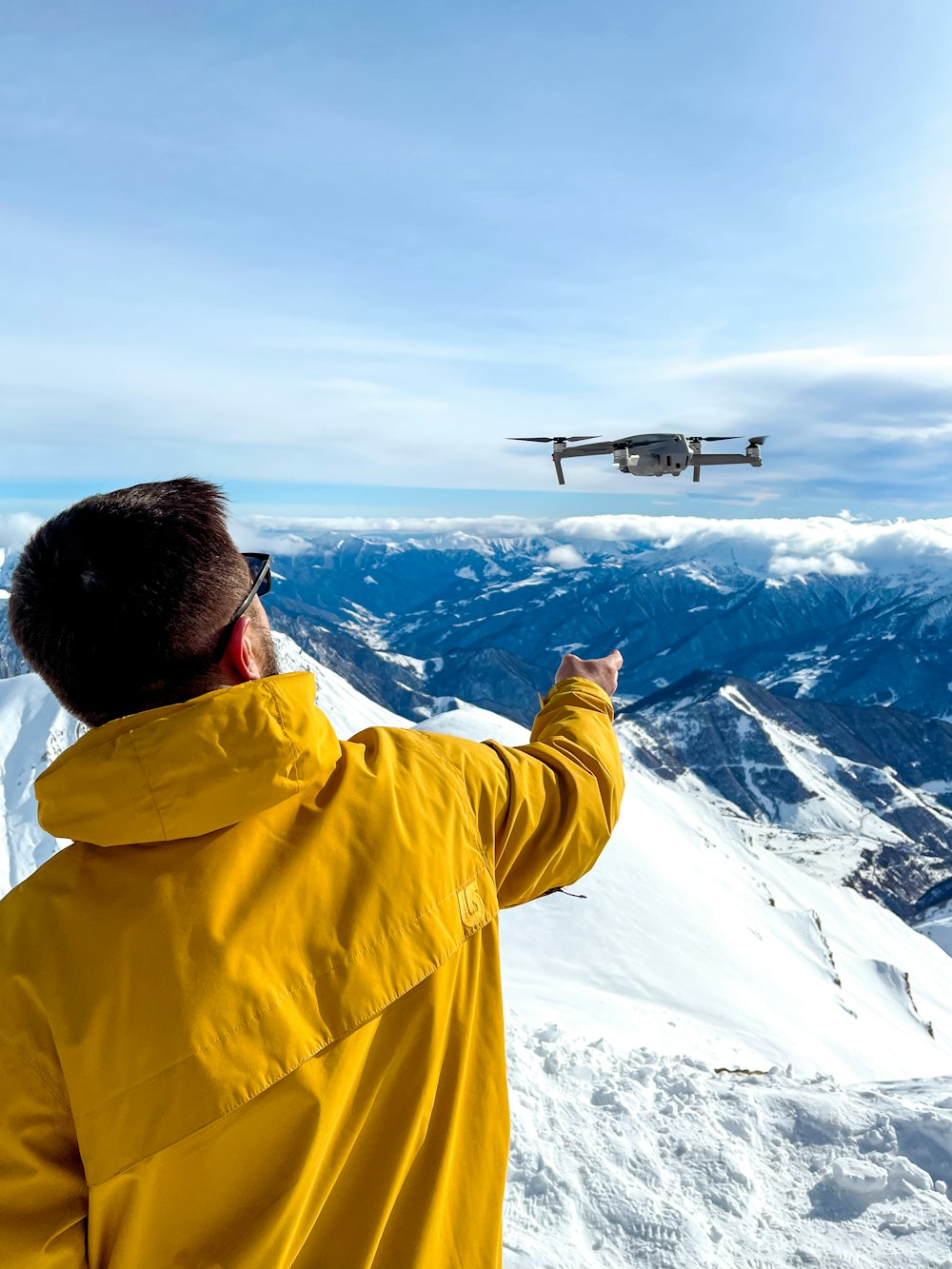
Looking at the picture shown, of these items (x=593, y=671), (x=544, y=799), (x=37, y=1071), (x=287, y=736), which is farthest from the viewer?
(x=593, y=671)

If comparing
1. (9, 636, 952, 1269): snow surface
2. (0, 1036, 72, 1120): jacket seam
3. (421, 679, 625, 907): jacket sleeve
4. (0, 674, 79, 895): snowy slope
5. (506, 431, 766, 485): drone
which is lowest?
(0, 674, 79, 895): snowy slope

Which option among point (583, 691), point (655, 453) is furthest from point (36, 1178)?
point (655, 453)

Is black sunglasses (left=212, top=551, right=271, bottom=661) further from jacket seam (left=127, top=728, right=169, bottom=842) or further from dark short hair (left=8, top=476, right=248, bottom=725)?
jacket seam (left=127, top=728, right=169, bottom=842)

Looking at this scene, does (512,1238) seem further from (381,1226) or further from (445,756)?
(445,756)

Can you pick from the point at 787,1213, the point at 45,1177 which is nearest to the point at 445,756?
the point at 45,1177

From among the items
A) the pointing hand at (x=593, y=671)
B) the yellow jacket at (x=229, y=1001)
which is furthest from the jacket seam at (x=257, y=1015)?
the pointing hand at (x=593, y=671)

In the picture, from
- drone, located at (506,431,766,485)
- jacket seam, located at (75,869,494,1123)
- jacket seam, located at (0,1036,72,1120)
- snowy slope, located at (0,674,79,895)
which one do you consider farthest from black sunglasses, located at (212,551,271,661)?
snowy slope, located at (0,674,79,895)

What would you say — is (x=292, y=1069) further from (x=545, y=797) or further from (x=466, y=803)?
(x=545, y=797)
